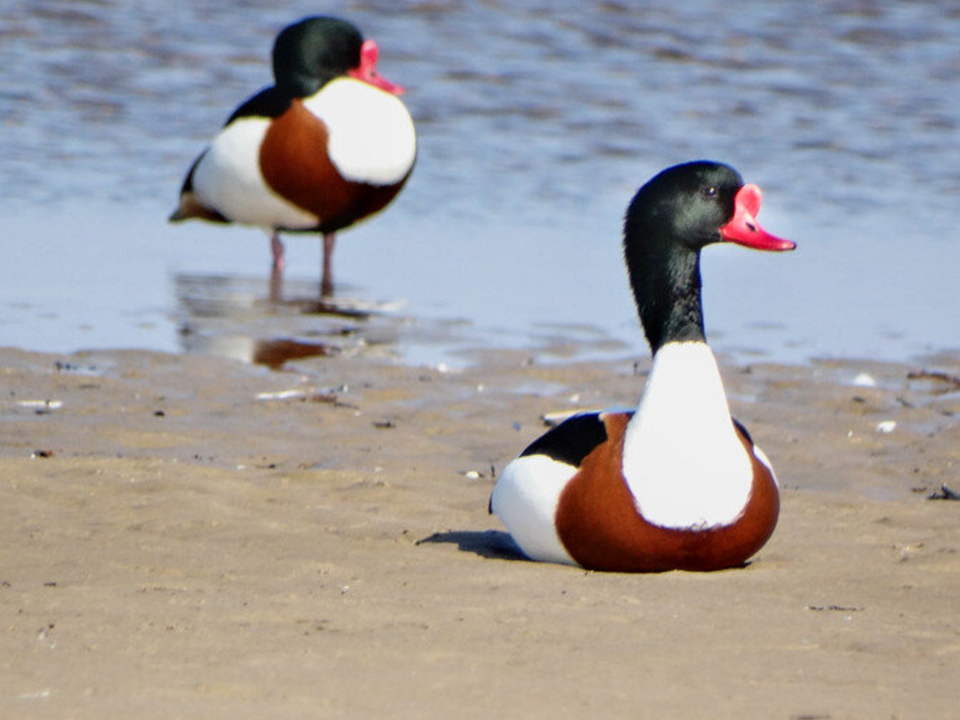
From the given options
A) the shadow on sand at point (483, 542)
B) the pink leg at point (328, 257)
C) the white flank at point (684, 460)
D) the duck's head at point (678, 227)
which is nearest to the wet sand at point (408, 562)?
the shadow on sand at point (483, 542)

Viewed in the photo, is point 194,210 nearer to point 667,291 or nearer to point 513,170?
point 513,170

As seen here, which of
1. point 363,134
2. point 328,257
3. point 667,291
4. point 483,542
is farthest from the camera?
point 363,134

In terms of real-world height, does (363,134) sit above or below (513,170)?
above

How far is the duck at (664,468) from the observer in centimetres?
510

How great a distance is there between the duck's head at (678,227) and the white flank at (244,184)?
5972 mm

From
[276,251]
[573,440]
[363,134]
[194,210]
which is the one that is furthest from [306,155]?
[573,440]

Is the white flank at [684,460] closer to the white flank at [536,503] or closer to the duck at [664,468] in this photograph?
the duck at [664,468]

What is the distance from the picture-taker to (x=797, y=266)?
36.6 feet

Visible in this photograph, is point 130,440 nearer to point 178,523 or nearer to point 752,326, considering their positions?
point 178,523

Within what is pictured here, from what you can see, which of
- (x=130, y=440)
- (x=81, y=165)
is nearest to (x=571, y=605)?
(x=130, y=440)

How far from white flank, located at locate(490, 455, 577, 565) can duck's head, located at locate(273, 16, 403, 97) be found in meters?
6.56

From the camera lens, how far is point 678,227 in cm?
549

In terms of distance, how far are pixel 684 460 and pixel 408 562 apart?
77 cm

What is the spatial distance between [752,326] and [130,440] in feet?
12.1
